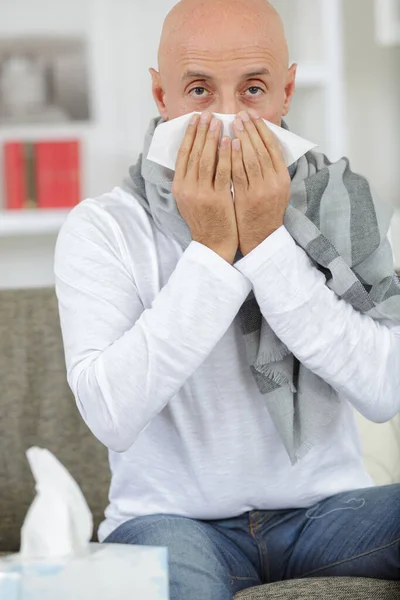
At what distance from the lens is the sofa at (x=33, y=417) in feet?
5.28

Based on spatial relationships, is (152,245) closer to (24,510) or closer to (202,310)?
(202,310)

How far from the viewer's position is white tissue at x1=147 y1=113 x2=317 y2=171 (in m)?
1.21

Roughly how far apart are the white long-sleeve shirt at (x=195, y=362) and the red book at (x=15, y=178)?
5.03 ft

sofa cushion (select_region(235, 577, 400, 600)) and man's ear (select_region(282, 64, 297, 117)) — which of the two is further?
man's ear (select_region(282, 64, 297, 117))

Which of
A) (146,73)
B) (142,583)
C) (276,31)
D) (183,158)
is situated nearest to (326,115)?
(146,73)

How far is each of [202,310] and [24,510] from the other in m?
0.68

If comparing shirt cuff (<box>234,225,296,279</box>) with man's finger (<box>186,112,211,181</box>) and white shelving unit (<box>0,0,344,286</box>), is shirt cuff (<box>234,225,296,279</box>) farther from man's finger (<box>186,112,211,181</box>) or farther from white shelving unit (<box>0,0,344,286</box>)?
white shelving unit (<box>0,0,344,286</box>)

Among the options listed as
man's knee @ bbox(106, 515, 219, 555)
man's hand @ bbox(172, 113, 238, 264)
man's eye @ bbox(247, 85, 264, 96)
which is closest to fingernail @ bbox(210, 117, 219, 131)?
man's hand @ bbox(172, 113, 238, 264)

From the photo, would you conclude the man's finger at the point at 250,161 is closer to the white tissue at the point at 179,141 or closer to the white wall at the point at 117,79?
the white tissue at the point at 179,141

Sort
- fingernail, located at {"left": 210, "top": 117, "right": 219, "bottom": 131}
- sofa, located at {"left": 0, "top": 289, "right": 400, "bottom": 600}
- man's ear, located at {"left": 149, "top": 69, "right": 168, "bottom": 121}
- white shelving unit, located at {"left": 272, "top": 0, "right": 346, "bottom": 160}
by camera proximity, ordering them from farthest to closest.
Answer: white shelving unit, located at {"left": 272, "top": 0, "right": 346, "bottom": 160} → sofa, located at {"left": 0, "top": 289, "right": 400, "bottom": 600} → man's ear, located at {"left": 149, "top": 69, "right": 168, "bottom": 121} → fingernail, located at {"left": 210, "top": 117, "right": 219, "bottom": 131}

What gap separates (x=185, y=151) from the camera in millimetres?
1178

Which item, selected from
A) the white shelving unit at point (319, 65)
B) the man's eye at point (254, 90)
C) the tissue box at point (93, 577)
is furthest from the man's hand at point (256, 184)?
the white shelving unit at point (319, 65)

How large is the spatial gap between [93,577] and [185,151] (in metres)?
0.57

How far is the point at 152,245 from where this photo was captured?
1.29 metres
